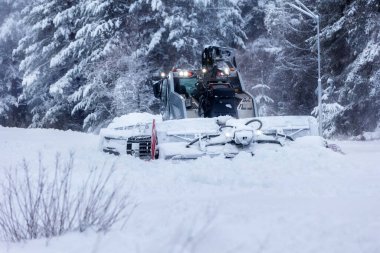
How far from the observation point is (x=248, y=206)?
557cm

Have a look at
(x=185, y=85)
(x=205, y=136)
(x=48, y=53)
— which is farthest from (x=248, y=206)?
(x=48, y=53)

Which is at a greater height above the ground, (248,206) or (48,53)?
(48,53)

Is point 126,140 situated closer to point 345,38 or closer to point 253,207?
point 253,207

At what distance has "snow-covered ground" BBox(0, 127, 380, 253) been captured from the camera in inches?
162

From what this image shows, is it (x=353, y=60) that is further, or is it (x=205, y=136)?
(x=353, y=60)

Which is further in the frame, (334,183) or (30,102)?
(30,102)

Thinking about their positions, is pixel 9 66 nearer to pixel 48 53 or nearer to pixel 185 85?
pixel 48 53

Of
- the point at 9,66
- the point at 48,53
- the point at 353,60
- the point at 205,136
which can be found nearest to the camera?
the point at 205,136

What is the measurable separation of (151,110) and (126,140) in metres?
17.8

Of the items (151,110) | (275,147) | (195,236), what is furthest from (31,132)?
(195,236)

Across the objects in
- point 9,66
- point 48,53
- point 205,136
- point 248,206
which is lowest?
point 248,206

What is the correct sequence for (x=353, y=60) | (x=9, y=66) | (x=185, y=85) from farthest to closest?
(x=9, y=66)
(x=353, y=60)
(x=185, y=85)

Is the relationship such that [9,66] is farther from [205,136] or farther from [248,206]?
[248,206]

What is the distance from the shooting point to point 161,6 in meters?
25.9
